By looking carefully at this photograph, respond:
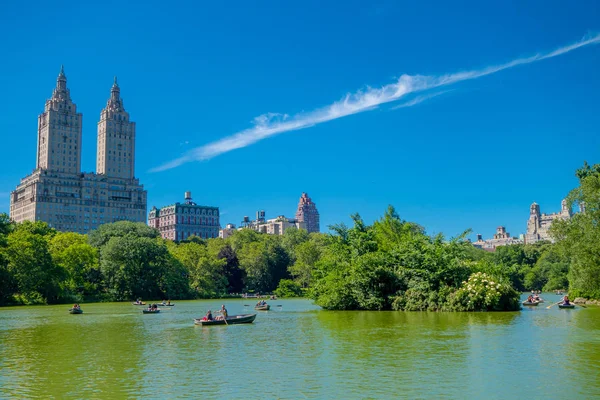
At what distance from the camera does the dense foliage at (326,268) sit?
54.8 meters

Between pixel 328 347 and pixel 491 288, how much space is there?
26174 millimetres

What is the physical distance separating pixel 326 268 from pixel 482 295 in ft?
58.2

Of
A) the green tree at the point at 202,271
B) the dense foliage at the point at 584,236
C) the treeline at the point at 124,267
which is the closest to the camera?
the dense foliage at the point at 584,236

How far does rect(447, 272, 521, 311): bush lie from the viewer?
51.8 meters

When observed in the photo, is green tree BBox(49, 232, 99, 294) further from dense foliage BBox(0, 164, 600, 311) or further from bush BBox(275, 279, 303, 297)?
bush BBox(275, 279, 303, 297)

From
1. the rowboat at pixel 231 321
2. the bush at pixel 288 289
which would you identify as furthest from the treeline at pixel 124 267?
the rowboat at pixel 231 321

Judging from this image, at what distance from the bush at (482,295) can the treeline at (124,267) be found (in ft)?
180

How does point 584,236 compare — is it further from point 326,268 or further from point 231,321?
point 231,321

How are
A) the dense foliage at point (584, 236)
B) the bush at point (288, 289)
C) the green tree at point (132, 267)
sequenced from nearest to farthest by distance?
1. the dense foliage at point (584, 236)
2. the green tree at point (132, 267)
3. the bush at point (288, 289)

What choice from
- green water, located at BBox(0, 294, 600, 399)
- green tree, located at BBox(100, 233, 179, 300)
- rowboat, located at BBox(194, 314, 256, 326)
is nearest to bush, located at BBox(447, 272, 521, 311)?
green water, located at BBox(0, 294, 600, 399)

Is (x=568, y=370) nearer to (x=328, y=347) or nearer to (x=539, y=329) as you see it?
(x=328, y=347)

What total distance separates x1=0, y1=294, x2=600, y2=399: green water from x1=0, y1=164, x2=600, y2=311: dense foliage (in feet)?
41.0

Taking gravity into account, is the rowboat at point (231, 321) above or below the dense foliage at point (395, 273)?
below

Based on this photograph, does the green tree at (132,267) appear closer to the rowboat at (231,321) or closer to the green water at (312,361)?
the rowboat at (231,321)
